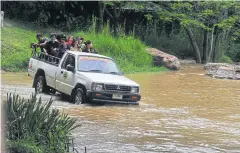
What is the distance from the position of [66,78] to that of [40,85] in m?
1.53

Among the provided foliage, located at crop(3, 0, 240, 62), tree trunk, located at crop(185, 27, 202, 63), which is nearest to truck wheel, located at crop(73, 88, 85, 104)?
foliage, located at crop(3, 0, 240, 62)

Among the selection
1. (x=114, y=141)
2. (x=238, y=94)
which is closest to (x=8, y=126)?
(x=114, y=141)

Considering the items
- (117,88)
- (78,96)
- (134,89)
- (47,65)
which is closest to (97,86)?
(117,88)

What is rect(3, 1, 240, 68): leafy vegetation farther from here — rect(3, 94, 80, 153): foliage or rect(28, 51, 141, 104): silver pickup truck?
rect(3, 94, 80, 153): foliage

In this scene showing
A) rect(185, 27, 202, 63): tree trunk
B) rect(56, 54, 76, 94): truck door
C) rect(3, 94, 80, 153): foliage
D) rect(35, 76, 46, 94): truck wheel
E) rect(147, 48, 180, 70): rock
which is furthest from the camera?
rect(185, 27, 202, 63): tree trunk

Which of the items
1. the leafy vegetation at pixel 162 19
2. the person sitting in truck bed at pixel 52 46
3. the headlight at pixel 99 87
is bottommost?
the headlight at pixel 99 87

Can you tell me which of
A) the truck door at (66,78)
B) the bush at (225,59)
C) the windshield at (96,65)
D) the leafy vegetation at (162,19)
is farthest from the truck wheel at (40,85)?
the bush at (225,59)

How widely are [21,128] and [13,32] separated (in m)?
20.0

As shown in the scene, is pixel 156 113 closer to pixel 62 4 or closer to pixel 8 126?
pixel 8 126

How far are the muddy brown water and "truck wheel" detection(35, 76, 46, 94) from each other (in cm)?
215

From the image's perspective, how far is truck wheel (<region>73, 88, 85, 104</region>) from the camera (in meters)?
12.9

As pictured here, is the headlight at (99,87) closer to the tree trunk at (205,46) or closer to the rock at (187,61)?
the rock at (187,61)

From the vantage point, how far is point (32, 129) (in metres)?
6.41

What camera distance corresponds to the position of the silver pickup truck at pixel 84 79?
502 inches
